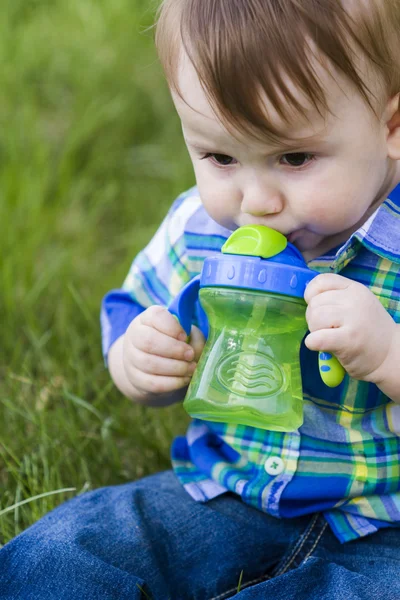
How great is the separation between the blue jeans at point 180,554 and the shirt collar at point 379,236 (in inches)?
20.0

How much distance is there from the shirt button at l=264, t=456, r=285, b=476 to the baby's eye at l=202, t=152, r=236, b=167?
1.80 feet

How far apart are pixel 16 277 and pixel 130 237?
0.46m

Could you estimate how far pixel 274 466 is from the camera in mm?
1642

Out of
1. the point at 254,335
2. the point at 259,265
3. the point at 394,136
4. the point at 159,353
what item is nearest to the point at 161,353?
the point at 159,353

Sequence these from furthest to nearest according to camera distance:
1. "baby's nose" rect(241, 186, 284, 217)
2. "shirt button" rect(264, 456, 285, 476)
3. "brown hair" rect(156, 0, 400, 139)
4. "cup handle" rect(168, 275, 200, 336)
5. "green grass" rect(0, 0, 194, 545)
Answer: "green grass" rect(0, 0, 194, 545) → "shirt button" rect(264, 456, 285, 476) → "cup handle" rect(168, 275, 200, 336) → "baby's nose" rect(241, 186, 284, 217) → "brown hair" rect(156, 0, 400, 139)

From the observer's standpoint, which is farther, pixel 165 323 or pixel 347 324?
pixel 165 323

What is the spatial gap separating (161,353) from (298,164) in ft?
1.33

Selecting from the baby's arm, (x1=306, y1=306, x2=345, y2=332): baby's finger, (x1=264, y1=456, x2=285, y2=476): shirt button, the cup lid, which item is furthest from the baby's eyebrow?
(x1=264, y1=456, x2=285, y2=476): shirt button

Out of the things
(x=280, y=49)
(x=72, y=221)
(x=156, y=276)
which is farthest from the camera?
(x=72, y=221)

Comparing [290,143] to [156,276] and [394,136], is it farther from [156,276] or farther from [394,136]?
[156,276]

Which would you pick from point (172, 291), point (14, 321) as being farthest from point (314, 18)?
point (14, 321)

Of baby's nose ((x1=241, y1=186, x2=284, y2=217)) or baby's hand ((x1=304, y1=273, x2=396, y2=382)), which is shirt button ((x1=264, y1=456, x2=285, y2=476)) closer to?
baby's hand ((x1=304, y1=273, x2=396, y2=382))

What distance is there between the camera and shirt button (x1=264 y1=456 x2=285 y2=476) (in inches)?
64.5

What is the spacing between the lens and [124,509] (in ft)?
5.49
